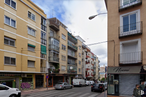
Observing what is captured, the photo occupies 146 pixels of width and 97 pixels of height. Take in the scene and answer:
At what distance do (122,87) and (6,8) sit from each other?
18171 millimetres

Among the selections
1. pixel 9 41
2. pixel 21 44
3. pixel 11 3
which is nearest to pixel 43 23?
pixel 21 44

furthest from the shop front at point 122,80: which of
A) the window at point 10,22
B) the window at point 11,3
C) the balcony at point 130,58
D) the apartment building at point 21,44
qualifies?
the window at point 11,3

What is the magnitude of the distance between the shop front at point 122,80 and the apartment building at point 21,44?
44.5ft

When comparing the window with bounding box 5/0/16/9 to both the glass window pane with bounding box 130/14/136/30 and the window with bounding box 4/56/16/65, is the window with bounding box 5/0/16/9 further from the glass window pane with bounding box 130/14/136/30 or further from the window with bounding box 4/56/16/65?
the glass window pane with bounding box 130/14/136/30

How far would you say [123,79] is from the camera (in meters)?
13.3

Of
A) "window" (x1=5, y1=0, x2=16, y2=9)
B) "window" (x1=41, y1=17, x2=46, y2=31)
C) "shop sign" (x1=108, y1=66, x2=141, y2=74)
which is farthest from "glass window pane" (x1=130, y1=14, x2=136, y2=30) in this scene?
"window" (x1=41, y1=17, x2=46, y2=31)

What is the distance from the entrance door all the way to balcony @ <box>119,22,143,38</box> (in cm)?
412

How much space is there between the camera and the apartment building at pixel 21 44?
18.1m

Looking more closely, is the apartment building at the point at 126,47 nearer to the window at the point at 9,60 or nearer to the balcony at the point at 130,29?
the balcony at the point at 130,29

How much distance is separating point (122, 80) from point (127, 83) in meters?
0.54

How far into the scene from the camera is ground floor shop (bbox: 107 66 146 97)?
12.5 metres

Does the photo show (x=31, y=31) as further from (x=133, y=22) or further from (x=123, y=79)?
(x=123, y=79)

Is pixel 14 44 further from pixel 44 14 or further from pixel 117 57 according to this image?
pixel 117 57

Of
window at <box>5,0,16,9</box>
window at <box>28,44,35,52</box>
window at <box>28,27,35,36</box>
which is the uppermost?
window at <box>5,0,16,9</box>
